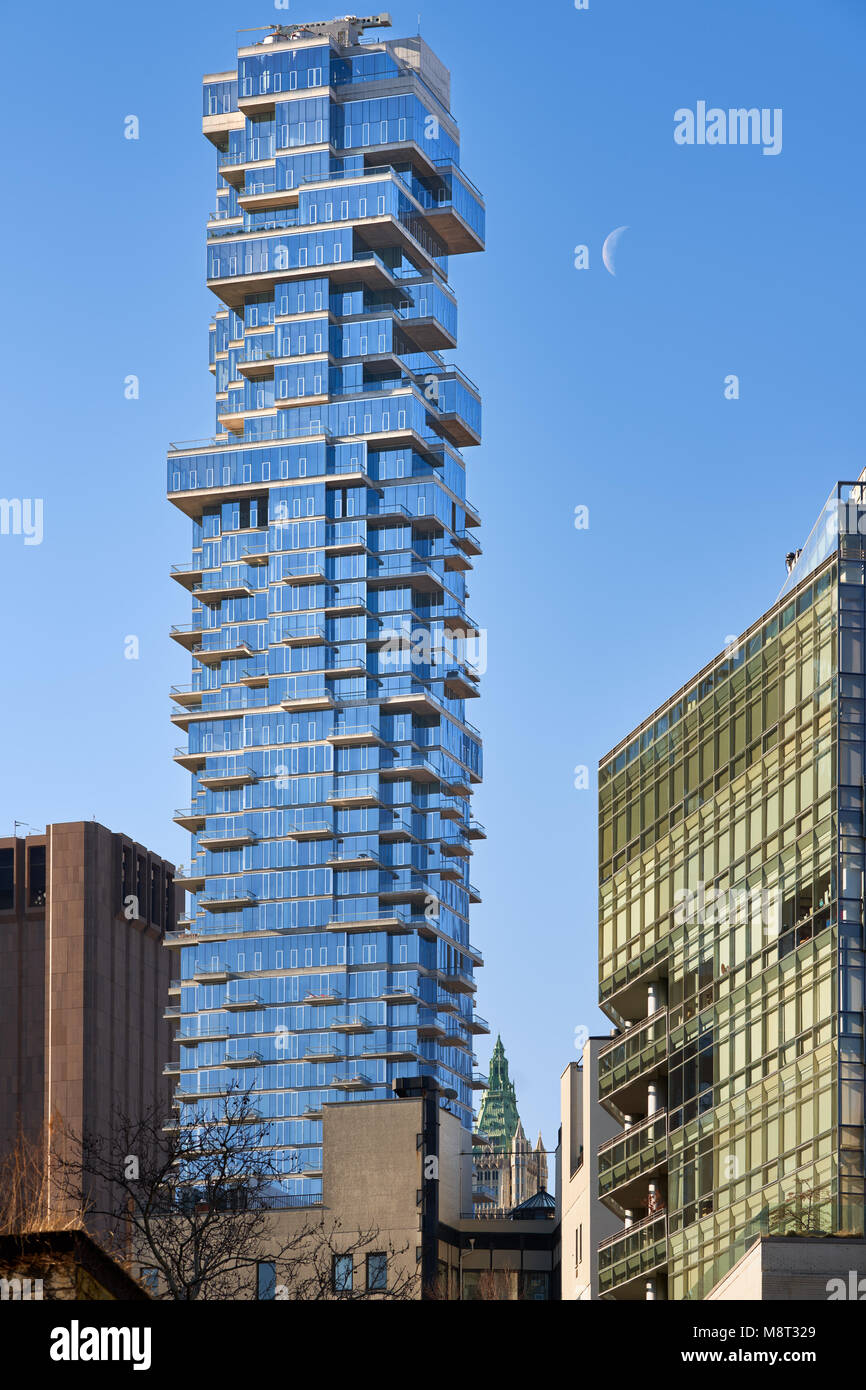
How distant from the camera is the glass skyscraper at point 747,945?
7494 cm

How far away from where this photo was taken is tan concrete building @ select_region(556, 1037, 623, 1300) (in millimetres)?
102812

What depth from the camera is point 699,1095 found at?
85.5 m

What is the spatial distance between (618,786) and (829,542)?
78.3 feet

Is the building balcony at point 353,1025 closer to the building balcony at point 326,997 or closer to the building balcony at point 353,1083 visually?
the building balcony at point 326,997

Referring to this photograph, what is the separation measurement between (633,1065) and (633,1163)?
4.00 m

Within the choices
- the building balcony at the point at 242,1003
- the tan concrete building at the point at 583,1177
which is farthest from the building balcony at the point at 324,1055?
the tan concrete building at the point at 583,1177

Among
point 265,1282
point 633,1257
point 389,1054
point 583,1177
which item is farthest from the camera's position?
point 389,1054

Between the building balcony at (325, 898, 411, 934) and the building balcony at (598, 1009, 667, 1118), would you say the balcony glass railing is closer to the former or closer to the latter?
the building balcony at (598, 1009, 667, 1118)

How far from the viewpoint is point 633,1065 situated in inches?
3775

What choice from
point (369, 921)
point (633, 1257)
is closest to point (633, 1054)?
point (633, 1257)

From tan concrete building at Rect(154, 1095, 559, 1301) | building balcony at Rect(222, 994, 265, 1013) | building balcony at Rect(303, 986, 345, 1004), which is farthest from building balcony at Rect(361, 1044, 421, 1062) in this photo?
tan concrete building at Rect(154, 1095, 559, 1301)

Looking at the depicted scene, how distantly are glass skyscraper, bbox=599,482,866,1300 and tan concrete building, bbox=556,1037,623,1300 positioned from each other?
3925 mm

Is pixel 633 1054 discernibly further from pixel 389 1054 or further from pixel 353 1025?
pixel 353 1025

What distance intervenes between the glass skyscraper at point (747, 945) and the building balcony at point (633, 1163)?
0.50 feet
